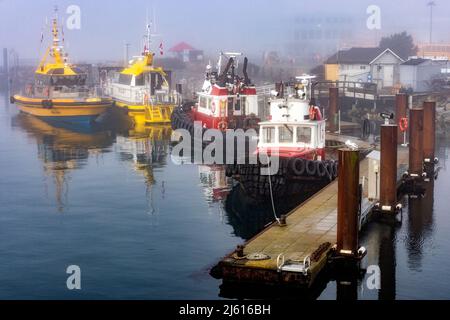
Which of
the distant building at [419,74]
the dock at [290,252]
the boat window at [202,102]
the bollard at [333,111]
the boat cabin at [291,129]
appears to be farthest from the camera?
the distant building at [419,74]

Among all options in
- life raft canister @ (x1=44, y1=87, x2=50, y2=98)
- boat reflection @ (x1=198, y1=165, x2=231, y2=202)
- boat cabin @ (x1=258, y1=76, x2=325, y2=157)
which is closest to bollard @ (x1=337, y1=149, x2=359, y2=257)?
boat cabin @ (x1=258, y1=76, x2=325, y2=157)

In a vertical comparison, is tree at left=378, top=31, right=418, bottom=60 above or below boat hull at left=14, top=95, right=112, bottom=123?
above

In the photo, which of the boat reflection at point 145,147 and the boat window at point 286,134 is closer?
the boat window at point 286,134

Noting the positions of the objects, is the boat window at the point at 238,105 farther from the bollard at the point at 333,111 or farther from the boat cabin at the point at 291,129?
the boat cabin at the point at 291,129

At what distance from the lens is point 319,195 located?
2419cm

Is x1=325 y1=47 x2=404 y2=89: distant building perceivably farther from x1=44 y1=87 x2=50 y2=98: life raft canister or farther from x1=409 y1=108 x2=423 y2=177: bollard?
x1=409 y1=108 x2=423 y2=177: bollard

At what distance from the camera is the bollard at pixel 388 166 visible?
75.0 ft

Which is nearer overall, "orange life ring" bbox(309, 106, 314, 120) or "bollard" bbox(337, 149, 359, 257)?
"bollard" bbox(337, 149, 359, 257)

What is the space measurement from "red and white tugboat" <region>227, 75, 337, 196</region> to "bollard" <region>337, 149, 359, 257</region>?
7610mm

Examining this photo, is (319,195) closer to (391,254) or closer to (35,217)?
(391,254)

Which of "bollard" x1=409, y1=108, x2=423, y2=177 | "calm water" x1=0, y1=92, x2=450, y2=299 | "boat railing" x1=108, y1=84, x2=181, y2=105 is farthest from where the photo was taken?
"boat railing" x1=108, y1=84, x2=181, y2=105

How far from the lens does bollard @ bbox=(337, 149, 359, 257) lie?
17.2m

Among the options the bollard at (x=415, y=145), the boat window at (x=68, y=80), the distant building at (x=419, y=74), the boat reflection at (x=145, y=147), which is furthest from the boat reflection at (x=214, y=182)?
the distant building at (x=419, y=74)
